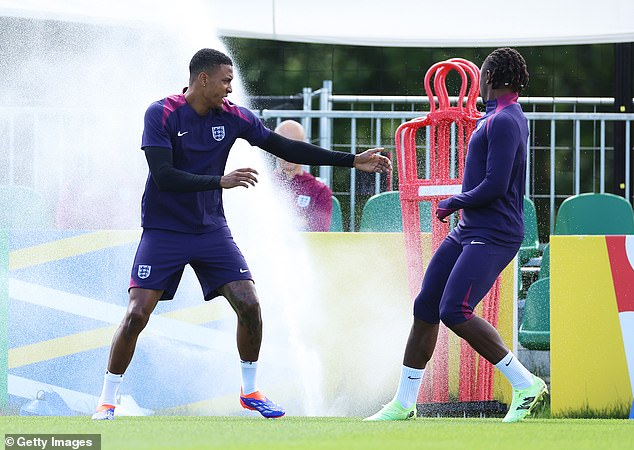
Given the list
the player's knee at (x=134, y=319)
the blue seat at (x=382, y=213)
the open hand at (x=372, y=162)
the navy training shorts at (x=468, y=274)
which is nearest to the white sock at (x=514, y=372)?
the navy training shorts at (x=468, y=274)

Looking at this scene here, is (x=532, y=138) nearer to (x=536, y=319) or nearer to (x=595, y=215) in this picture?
(x=595, y=215)

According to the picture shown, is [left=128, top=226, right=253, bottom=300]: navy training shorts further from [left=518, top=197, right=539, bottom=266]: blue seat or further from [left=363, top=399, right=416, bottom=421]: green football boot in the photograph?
[left=518, top=197, right=539, bottom=266]: blue seat

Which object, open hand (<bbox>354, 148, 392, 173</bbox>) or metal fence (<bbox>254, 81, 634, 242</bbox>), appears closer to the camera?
open hand (<bbox>354, 148, 392, 173</bbox>)

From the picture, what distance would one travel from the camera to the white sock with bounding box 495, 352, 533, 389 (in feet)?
23.4

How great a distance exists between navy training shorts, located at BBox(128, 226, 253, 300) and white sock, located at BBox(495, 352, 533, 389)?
4.88 feet

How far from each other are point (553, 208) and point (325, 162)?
4105mm

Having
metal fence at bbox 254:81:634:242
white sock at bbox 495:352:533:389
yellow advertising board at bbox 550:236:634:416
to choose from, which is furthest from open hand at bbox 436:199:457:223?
metal fence at bbox 254:81:634:242

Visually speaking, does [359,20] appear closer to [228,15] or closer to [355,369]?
[228,15]

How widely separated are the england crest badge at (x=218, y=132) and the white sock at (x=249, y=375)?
1.27 meters

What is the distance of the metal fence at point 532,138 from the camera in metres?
10.9

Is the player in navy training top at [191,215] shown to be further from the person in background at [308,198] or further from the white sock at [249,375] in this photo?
the person in background at [308,198]

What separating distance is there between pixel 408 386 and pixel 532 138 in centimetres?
460

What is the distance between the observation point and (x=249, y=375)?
25.2 feet

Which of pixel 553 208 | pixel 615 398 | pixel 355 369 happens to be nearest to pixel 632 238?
pixel 615 398
